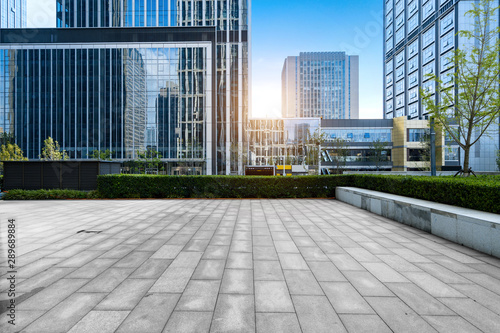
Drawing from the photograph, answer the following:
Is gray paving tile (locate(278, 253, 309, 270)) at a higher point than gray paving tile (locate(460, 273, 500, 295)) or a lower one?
lower

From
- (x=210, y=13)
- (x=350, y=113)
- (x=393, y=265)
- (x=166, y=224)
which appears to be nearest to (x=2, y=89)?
(x=210, y=13)

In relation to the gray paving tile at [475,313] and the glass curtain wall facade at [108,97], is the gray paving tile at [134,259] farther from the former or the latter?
the glass curtain wall facade at [108,97]

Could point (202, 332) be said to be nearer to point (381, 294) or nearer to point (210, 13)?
point (381, 294)

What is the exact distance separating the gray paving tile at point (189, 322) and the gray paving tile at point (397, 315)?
211 cm

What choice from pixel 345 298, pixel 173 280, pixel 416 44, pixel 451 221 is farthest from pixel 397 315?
pixel 416 44

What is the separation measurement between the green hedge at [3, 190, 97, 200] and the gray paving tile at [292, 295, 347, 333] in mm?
15023

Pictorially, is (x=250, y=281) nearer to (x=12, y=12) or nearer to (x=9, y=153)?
(x=12, y=12)

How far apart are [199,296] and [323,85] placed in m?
135

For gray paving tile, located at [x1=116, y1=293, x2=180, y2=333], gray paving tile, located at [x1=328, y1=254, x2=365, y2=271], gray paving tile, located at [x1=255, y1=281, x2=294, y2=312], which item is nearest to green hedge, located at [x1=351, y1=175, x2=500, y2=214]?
gray paving tile, located at [x1=328, y1=254, x2=365, y2=271]

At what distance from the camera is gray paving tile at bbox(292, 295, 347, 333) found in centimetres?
267

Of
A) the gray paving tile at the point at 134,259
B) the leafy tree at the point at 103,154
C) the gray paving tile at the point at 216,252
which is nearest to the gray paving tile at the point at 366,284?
the gray paving tile at the point at 216,252

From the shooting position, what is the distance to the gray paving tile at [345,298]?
9.99 feet

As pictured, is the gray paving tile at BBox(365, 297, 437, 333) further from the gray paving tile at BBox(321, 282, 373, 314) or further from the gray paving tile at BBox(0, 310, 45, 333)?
the gray paving tile at BBox(0, 310, 45, 333)

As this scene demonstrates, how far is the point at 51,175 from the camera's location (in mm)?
15031
